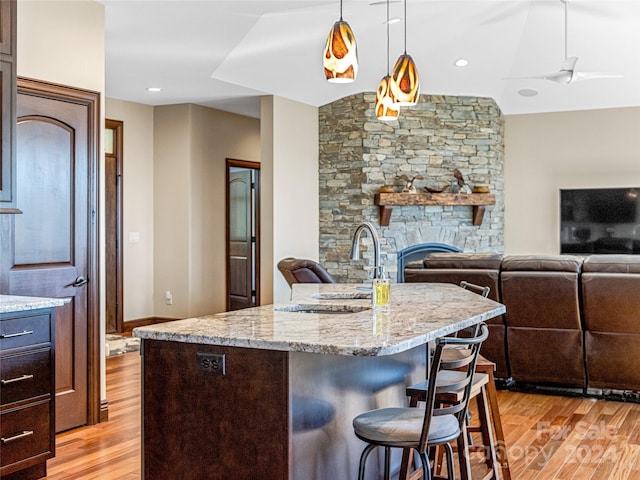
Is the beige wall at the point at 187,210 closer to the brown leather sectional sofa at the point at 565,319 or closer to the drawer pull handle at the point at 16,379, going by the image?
the brown leather sectional sofa at the point at 565,319

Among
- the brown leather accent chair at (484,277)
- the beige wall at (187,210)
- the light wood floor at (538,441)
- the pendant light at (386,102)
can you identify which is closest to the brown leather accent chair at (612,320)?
the light wood floor at (538,441)

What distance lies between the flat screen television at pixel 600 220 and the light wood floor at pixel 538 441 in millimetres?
4473

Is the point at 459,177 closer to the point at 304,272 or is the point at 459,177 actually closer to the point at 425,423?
the point at 304,272

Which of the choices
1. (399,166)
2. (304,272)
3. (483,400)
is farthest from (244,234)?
(483,400)

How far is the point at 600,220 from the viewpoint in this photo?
887 centimetres

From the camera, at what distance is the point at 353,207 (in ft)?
27.7

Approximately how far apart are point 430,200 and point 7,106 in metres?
5.84

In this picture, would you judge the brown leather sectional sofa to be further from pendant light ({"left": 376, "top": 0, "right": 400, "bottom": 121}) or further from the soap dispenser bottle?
the soap dispenser bottle

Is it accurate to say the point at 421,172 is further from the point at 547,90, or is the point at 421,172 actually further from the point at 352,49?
the point at 352,49

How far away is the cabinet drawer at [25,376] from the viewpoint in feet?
10.4

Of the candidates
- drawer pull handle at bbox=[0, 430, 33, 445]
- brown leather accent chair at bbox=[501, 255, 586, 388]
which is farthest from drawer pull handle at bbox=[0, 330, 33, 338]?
brown leather accent chair at bbox=[501, 255, 586, 388]

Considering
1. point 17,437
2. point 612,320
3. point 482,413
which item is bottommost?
point 17,437

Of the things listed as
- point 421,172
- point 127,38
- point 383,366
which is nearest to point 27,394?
point 383,366

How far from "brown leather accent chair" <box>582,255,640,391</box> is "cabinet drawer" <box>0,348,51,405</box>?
→ 3438mm
